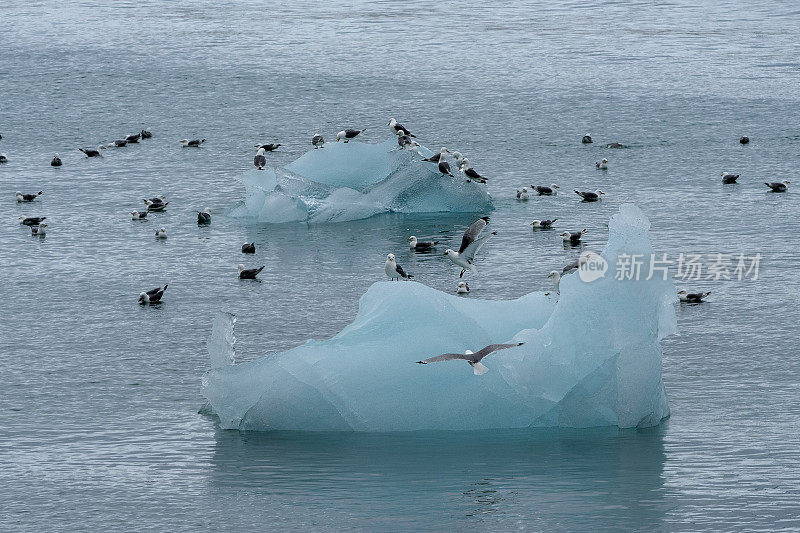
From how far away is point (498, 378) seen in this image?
21.6 meters

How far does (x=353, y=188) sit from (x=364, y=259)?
20.8 feet

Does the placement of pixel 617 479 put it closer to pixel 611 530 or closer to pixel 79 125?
pixel 611 530

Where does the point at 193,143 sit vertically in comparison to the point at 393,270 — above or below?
above

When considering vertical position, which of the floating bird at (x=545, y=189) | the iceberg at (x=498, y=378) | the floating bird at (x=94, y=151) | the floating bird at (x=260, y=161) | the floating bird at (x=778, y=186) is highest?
the floating bird at (x=94, y=151)

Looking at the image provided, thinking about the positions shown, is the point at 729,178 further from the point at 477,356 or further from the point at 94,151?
the point at 94,151

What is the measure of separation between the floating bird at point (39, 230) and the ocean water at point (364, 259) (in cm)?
63

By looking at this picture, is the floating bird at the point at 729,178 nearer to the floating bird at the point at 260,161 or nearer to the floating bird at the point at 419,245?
the floating bird at the point at 419,245

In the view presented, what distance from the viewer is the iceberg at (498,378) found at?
21406 mm

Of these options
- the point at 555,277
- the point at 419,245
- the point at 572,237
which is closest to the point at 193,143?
the point at 419,245

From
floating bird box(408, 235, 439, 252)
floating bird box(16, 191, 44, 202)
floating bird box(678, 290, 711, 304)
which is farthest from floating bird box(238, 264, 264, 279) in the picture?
floating bird box(16, 191, 44, 202)

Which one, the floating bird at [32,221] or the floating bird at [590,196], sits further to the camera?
the floating bird at [590,196]

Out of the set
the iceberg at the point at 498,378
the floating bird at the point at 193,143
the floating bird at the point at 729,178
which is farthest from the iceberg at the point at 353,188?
the iceberg at the point at 498,378

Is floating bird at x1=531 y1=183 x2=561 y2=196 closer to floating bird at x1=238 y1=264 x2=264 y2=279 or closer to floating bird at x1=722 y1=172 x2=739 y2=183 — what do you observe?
floating bird at x1=722 y1=172 x2=739 y2=183

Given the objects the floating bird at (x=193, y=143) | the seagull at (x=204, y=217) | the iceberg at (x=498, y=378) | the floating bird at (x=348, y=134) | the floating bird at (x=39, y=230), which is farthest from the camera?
the floating bird at (x=193, y=143)
